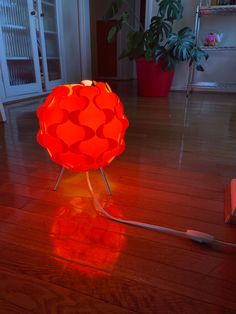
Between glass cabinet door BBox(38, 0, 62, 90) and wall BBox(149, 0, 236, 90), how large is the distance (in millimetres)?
1204

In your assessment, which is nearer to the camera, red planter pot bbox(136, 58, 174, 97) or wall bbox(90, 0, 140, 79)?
red planter pot bbox(136, 58, 174, 97)

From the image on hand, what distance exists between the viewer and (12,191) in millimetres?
819

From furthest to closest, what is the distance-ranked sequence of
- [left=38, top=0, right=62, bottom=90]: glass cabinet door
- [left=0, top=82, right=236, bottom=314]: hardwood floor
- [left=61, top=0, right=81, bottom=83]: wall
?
[left=61, top=0, right=81, bottom=83]: wall → [left=38, top=0, right=62, bottom=90]: glass cabinet door → [left=0, top=82, right=236, bottom=314]: hardwood floor

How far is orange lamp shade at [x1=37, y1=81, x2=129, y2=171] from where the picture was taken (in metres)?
0.61

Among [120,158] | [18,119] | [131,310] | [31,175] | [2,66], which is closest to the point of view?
[131,310]

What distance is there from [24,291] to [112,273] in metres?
0.17

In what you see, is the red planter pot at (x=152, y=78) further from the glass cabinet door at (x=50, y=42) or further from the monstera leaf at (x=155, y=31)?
the glass cabinet door at (x=50, y=42)

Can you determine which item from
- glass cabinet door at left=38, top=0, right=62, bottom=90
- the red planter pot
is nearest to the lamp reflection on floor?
the red planter pot

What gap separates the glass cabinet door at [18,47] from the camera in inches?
94.4

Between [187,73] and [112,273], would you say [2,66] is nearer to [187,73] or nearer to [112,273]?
[187,73]

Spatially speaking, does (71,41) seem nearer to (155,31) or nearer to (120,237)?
(155,31)

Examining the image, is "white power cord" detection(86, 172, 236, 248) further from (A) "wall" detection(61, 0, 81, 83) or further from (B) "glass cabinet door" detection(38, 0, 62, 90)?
(A) "wall" detection(61, 0, 81, 83)

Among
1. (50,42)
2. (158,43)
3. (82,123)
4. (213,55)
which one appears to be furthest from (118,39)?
(82,123)

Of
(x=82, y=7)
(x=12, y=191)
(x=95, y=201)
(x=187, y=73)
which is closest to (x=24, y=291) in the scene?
(x=95, y=201)
